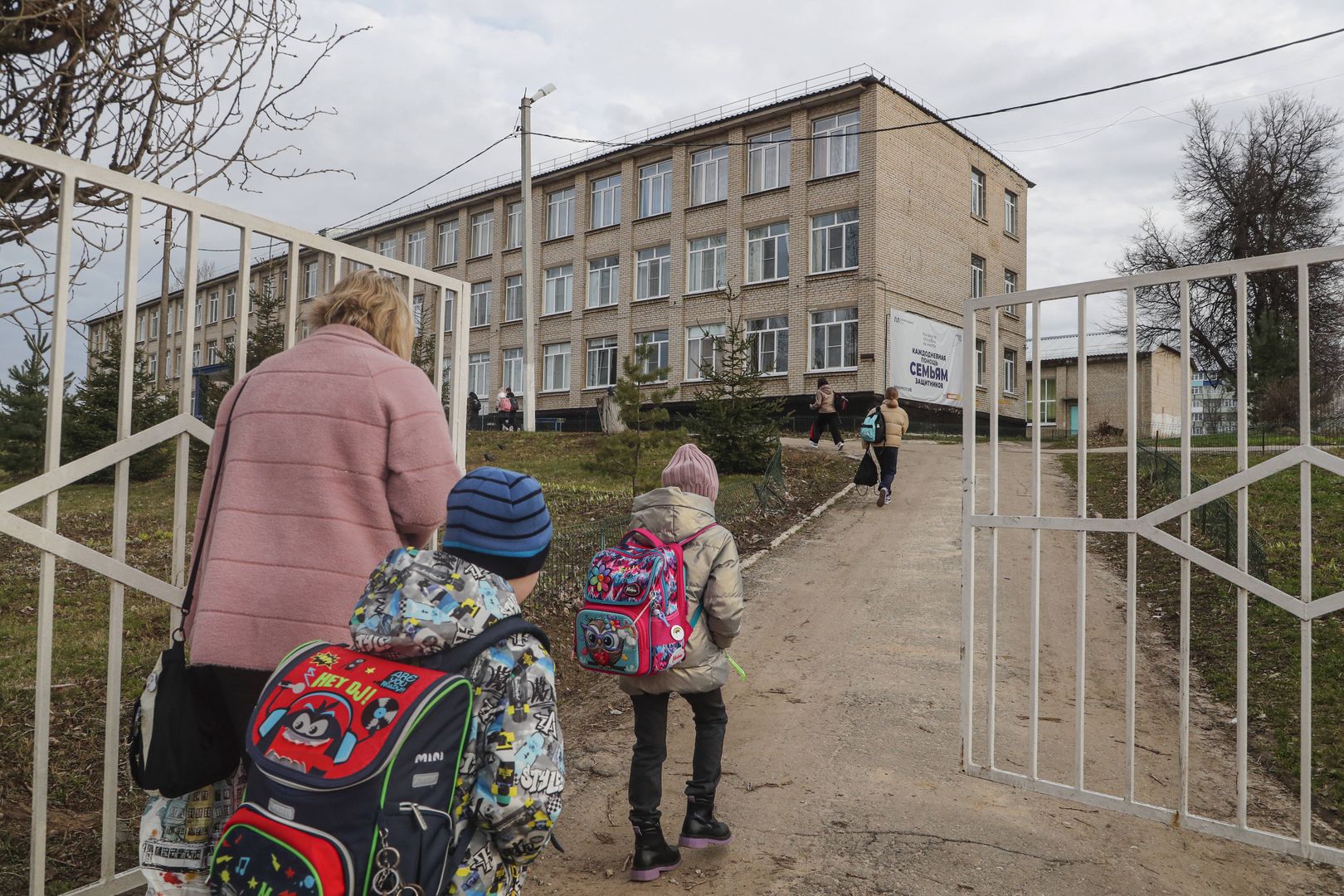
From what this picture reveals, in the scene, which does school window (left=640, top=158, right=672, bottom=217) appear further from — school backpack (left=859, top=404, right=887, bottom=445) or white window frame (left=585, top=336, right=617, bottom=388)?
school backpack (left=859, top=404, right=887, bottom=445)

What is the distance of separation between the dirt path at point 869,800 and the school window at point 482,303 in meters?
33.2

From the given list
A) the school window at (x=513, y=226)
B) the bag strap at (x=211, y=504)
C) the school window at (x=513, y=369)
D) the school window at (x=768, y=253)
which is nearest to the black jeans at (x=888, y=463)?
the bag strap at (x=211, y=504)

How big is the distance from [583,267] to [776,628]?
29.2m

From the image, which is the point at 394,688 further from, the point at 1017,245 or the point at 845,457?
the point at 1017,245

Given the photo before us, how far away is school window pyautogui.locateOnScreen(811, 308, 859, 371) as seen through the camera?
2858 centimetres

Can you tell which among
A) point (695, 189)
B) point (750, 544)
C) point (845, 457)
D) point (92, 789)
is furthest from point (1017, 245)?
point (92, 789)

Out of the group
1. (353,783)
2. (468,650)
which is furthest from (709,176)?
(353,783)

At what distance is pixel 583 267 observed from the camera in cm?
3572

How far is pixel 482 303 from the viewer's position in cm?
4041

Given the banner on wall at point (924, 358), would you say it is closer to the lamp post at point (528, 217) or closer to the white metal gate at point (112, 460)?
the lamp post at point (528, 217)

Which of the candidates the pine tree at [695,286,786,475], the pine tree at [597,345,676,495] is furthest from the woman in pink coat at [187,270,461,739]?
the pine tree at [695,286,786,475]

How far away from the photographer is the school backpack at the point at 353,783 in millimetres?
1771

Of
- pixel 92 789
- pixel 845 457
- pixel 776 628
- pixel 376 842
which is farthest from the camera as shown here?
pixel 845 457

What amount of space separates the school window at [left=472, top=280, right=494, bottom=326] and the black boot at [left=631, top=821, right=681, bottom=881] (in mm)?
37001
